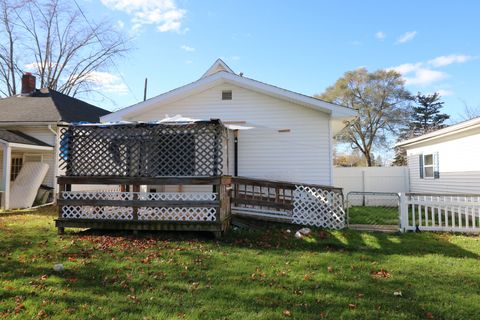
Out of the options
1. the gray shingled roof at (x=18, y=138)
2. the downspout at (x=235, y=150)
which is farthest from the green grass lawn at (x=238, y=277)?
the gray shingled roof at (x=18, y=138)

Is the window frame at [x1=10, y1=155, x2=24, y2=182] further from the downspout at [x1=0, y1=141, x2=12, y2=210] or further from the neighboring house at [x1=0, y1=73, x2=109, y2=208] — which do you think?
the downspout at [x1=0, y1=141, x2=12, y2=210]

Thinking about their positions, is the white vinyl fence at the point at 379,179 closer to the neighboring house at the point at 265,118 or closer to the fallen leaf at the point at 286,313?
the neighboring house at the point at 265,118

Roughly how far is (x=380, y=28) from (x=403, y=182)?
749 centimetres

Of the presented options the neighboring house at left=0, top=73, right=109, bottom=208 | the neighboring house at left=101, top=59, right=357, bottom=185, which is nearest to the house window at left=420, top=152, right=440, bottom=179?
the neighboring house at left=101, top=59, right=357, bottom=185

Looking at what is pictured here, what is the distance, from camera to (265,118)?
1050cm

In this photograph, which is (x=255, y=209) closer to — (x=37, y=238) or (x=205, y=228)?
(x=205, y=228)

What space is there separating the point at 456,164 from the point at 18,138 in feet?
52.9

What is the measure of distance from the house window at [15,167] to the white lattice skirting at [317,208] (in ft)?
38.2

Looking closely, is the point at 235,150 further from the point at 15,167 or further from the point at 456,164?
the point at 15,167

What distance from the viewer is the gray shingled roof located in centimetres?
1174

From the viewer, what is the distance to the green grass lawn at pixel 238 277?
3648 millimetres

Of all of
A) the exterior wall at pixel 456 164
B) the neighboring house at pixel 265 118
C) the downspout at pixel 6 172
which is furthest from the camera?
the downspout at pixel 6 172

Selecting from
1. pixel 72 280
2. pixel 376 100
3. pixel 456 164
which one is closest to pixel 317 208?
pixel 72 280

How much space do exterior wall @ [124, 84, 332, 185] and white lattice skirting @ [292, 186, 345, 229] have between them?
1583 mm
